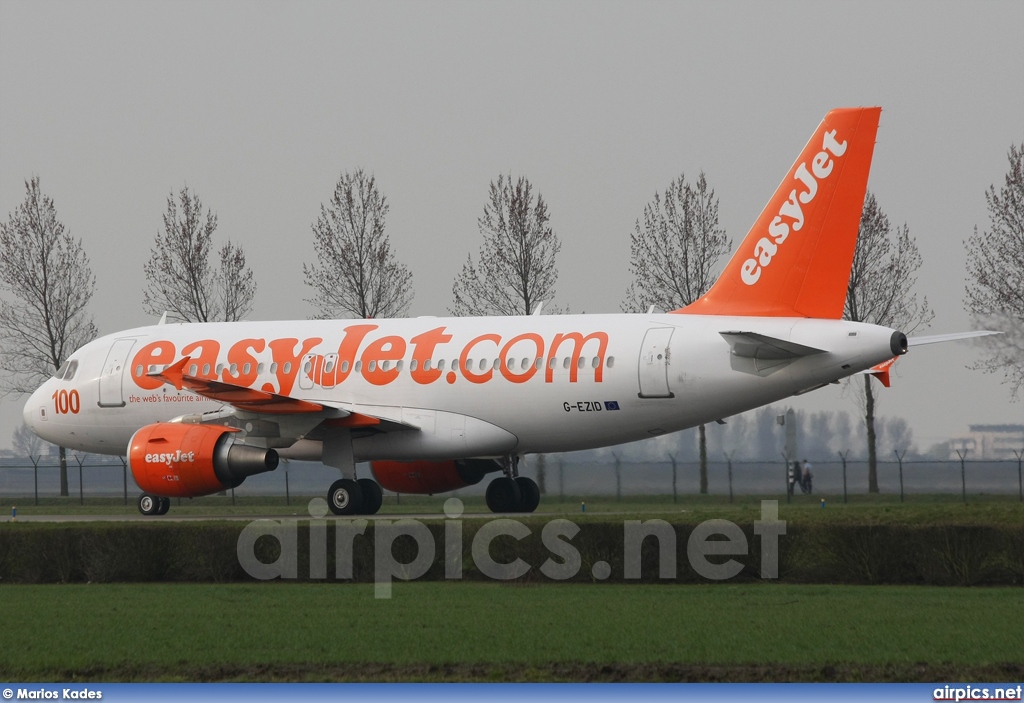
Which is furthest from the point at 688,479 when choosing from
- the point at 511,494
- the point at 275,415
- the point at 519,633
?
the point at 519,633

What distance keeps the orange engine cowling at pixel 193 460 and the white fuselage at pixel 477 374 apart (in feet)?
7.54

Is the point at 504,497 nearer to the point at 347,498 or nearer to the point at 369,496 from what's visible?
the point at 369,496

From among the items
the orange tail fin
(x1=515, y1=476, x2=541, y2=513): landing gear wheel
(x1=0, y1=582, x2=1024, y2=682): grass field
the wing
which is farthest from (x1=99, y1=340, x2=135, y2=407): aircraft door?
(x1=0, y1=582, x2=1024, y2=682): grass field

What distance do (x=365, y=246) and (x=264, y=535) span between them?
29898mm

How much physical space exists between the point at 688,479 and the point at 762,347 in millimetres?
27320

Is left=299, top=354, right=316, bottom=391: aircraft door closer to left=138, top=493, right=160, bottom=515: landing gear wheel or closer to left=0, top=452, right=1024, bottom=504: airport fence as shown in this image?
left=138, top=493, right=160, bottom=515: landing gear wheel

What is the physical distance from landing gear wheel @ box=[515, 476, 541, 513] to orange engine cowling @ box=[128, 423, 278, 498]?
5.26 m

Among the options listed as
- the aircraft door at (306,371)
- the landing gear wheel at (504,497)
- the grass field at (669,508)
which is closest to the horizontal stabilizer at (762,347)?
the grass field at (669,508)

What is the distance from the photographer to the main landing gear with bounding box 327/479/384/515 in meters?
27.0

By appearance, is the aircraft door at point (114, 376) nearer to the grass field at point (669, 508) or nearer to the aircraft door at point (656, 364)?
the grass field at point (669, 508)

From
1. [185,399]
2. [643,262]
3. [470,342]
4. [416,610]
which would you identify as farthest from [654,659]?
[643,262]

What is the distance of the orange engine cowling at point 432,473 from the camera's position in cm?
2980

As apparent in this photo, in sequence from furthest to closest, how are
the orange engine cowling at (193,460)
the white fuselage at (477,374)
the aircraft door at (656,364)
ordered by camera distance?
1. the orange engine cowling at (193,460)
2. the aircraft door at (656,364)
3. the white fuselage at (477,374)

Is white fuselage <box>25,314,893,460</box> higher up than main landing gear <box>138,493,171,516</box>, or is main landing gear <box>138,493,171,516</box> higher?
white fuselage <box>25,314,893,460</box>
